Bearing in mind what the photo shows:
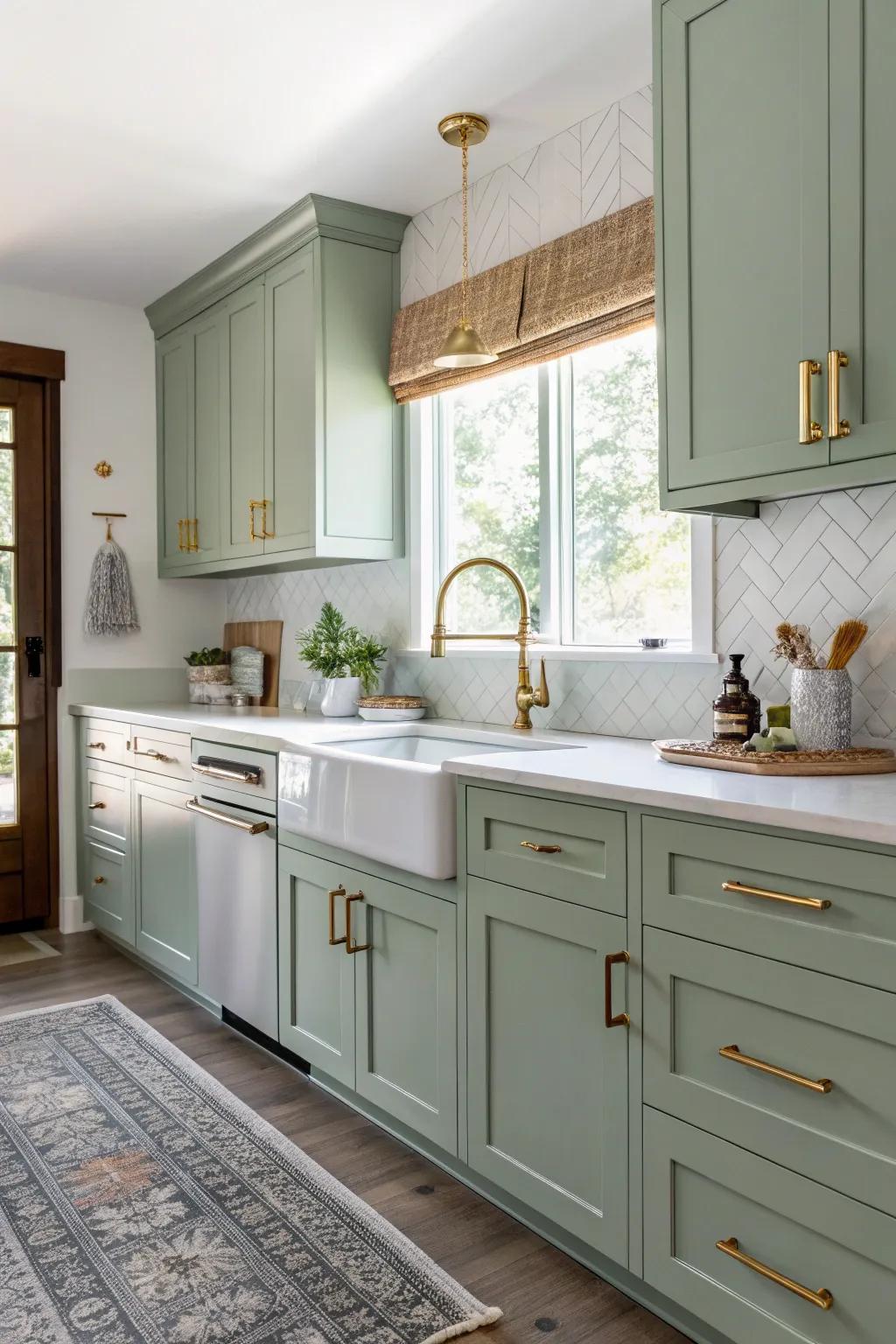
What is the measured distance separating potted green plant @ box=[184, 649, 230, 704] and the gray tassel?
0.33 m

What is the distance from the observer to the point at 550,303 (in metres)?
2.76

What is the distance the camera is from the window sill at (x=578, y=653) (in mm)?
2475

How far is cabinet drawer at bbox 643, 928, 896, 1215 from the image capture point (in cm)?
135

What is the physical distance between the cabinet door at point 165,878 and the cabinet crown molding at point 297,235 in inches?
71.9

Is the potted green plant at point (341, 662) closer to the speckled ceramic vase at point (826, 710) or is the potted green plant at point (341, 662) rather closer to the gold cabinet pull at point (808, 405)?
the speckled ceramic vase at point (826, 710)

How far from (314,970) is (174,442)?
2528 mm

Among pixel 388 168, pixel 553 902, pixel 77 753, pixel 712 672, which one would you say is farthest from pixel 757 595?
pixel 77 753

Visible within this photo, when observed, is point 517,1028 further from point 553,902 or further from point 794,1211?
point 794,1211

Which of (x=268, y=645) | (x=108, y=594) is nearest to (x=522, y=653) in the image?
(x=268, y=645)

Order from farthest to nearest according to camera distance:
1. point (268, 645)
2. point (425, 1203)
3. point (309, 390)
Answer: point (268, 645) → point (309, 390) → point (425, 1203)

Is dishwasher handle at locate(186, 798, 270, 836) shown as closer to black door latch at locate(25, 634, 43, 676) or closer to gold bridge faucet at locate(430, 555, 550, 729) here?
gold bridge faucet at locate(430, 555, 550, 729)

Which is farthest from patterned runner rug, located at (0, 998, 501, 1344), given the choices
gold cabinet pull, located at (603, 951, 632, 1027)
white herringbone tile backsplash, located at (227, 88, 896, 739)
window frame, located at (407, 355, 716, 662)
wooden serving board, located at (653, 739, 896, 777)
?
window frame, located at (407, 355, 716, 662)

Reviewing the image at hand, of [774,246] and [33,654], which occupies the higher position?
[774,246]

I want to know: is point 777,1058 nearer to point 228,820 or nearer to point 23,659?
point 228,820
